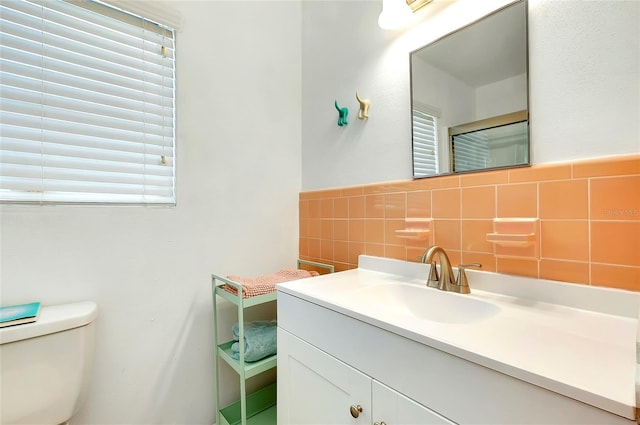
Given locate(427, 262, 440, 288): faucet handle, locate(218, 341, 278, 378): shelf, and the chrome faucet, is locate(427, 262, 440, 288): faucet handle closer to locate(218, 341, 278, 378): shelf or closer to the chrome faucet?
the chrome faucet

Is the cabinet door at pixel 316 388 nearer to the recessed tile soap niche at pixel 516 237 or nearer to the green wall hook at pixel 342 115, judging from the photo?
the recessed tile soap niche at pixel 516 237

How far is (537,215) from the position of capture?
0.76 m

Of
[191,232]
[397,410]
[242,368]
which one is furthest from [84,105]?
[397,410]

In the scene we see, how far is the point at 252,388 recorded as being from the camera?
54.4 inches

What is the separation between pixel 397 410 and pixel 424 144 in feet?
2.84

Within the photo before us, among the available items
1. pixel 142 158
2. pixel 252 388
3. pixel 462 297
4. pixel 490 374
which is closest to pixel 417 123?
pixel 462 297

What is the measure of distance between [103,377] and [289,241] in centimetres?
97

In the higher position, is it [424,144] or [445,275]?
[424,144]

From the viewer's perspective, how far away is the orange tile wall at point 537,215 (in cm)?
64

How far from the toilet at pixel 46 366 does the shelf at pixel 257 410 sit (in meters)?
0.60

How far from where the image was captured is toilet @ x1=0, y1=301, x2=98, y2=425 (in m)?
0.75

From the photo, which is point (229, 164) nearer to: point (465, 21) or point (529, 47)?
point (465, 21)

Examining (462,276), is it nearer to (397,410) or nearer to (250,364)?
(397,410)

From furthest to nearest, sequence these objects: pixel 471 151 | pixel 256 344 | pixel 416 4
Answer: pixel 256 344
pixel 416 4
pixel 471 151
